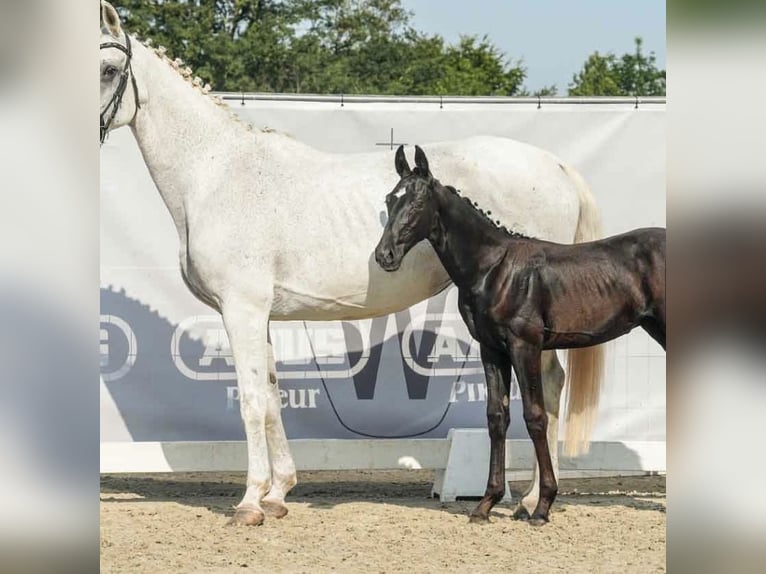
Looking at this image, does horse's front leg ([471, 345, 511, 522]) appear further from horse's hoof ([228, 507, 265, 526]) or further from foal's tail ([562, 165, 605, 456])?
horse's hoof ([228, 507, 265, 526])

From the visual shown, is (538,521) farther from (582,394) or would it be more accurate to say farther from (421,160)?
(421,160)

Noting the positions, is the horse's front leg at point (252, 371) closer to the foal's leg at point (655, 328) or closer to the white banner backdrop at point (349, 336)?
the white banner backdrop at point (349, 336)

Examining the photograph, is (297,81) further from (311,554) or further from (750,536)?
(750,536)

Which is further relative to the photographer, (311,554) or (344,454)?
(344,454)

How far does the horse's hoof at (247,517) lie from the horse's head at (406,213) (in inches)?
52.5

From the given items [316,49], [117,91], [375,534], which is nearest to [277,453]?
[375,534]

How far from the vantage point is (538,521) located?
4.97m

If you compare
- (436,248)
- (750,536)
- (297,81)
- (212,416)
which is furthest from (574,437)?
(297,81)

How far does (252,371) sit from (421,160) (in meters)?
1.32

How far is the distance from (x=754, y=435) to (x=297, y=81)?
2348cm

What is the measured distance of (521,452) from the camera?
233 inches

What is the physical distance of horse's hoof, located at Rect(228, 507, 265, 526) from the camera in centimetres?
494

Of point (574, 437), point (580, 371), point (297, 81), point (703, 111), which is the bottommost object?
point (574, 437)

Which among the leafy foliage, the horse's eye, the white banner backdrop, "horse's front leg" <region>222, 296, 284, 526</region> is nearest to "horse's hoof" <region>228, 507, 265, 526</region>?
"horse's front leg" <region>222, 296, 284, 526</region>
